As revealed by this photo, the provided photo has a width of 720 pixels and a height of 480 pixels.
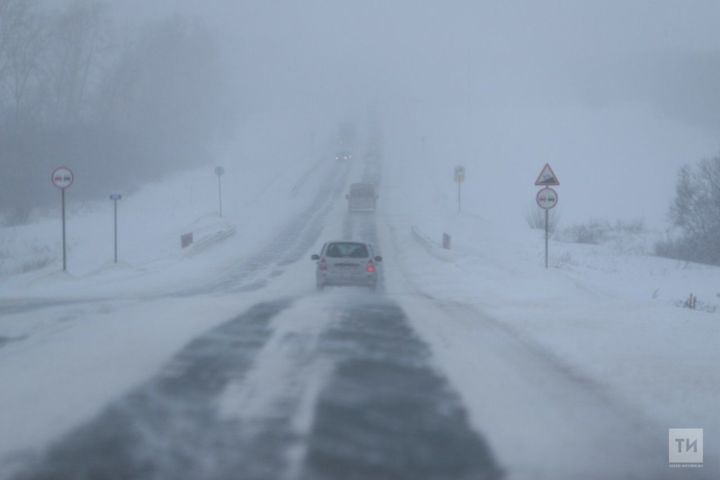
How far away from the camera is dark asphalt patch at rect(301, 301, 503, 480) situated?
6078 millimetres

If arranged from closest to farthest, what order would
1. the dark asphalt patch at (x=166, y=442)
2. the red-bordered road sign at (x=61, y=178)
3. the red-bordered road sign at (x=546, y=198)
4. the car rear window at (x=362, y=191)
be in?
the dark asphalt patch at (x=166, y=442) < the red-bordered road sign at (x=546, y=198) < the red-bordered road sign at (x=61, y=178) < the car rear window at (x=362, y=191)

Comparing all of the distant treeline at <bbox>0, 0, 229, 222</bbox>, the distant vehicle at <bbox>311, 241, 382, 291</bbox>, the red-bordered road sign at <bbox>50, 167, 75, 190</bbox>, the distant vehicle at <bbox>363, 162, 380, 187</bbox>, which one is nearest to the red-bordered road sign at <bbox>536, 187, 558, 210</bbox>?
the distant vehicle at <bbox>311, 241, 382, 291</bbox>

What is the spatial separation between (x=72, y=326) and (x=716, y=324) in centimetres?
1003

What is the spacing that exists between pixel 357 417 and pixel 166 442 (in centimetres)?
173

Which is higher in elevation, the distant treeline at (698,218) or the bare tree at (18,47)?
the bare tree at (18,47)

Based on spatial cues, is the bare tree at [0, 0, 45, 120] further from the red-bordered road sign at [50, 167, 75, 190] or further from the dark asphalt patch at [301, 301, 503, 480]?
the dark asphalt patch at [301, 301, 503, 480]

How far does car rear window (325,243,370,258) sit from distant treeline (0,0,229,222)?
36.2 metres

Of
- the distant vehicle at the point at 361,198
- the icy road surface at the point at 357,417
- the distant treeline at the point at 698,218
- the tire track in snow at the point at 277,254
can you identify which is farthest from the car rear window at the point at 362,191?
the icy road surface at the point at 357,417

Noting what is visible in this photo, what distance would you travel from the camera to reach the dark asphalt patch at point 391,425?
6.08 metres

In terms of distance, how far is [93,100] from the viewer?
258 ft

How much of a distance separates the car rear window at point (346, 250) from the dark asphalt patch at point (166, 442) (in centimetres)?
1447

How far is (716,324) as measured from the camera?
13.0 m

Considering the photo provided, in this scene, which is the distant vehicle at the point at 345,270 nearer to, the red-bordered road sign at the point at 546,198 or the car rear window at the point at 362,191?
the red-bordered road sign at the point at 546,198

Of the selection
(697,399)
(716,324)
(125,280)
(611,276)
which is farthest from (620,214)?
(697,399)
